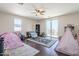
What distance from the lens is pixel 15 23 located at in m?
2.19

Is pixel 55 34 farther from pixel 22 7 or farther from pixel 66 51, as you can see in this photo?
pixel 22 7

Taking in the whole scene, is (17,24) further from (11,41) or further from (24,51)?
(24,51)

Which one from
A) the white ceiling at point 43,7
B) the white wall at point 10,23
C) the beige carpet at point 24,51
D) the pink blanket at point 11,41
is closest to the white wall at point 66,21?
the white ceiling at point 43,7

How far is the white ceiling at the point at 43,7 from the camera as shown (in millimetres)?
1957

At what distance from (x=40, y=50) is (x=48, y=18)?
864 millimetres

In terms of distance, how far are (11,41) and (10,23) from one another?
452 mm

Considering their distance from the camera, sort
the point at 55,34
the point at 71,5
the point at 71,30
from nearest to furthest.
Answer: the point at 71,5
the point at 71,30
the point at 55,34

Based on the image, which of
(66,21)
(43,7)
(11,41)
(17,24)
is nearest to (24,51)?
(11,41)

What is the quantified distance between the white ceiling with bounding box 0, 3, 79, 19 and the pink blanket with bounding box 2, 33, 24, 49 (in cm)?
57

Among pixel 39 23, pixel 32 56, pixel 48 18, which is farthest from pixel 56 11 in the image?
pixel 32 56

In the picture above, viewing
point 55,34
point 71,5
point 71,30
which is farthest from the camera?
point 55,34

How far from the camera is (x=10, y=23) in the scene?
2.14m

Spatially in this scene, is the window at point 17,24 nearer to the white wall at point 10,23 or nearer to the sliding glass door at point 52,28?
the white wall at point 10,23

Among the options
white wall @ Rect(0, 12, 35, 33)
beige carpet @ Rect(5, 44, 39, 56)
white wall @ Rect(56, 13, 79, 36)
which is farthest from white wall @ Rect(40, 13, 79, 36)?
beige carpet @ Rect(5, 44, 39, 56)
